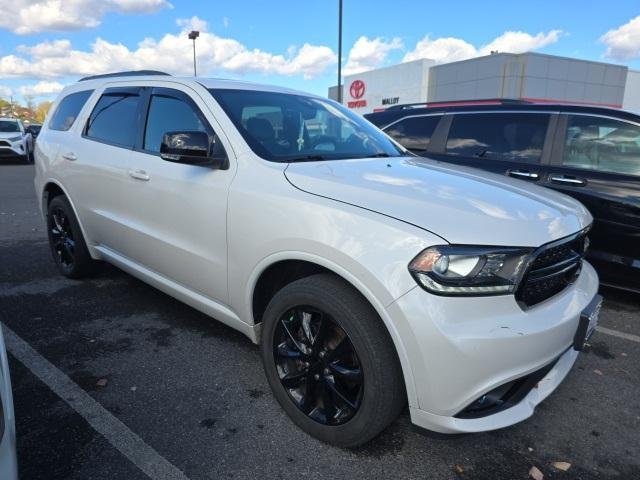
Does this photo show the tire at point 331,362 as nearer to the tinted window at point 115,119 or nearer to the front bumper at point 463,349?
the front bumper at point 463,349

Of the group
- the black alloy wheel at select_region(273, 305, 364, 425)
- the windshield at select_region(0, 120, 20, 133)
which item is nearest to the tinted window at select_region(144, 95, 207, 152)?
the black alloy wheel at select_region(273, 305, 364, 425)

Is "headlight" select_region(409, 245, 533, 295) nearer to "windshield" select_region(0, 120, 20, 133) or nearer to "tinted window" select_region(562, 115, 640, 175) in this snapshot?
"tinted window" select_region(562, 115, 640, 175)

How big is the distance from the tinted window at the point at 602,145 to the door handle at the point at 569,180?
0.50 ft

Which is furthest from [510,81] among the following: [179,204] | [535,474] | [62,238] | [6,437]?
[6,437]

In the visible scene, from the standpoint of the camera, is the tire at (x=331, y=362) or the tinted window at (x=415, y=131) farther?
the tinted window at (x=415, y=131)

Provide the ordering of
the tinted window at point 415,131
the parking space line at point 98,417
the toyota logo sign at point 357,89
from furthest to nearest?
the toyota logo sign at point 357,89
the tinted window at point 415,131
the parking space line at point 98,417

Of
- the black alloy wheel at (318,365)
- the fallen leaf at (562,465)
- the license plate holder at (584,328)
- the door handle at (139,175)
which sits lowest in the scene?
the fallen leaf at (562,465)

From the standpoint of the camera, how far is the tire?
2.06 m

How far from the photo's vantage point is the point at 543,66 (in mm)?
24750

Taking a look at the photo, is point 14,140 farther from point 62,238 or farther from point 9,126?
point 62,238

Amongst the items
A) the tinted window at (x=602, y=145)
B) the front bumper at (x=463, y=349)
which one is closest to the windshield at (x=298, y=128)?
the front bumper at (x=463, y=349)

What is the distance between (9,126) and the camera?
707 inches

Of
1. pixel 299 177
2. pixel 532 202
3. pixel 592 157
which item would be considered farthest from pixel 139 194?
pixel 592 157

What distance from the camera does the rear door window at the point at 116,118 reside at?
366cm
